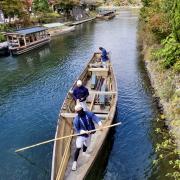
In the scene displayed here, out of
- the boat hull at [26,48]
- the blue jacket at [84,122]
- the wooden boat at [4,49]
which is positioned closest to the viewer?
the blue jacket at [84,122]

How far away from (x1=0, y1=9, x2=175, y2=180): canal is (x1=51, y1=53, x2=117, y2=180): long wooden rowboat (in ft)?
4.64

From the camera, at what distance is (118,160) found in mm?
14859

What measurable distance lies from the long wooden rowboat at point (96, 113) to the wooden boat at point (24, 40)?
1901 centimetres

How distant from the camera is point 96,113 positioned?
57.3 feet

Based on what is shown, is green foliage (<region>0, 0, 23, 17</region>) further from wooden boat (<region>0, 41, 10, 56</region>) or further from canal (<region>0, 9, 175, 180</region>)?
wooden boat (<region>0, 41, 10, 56</region>)

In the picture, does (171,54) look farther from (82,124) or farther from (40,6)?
(40,6)

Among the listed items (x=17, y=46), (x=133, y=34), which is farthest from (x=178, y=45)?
(x=133, y=34)

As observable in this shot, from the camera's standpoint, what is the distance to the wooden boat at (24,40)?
40.5m

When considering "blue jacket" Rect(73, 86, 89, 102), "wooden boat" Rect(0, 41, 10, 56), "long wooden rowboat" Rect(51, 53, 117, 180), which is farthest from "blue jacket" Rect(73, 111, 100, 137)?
"wooden boat" Rect(0, 41, 10, 56)

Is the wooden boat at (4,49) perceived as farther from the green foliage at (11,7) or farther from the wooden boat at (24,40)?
the green foliage at (11,7)

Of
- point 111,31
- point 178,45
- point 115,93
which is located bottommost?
point 111,31

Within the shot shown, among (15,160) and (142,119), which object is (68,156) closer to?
(15,160)

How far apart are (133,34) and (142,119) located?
3661 cm

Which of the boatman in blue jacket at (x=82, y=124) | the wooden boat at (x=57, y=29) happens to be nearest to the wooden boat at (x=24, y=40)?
the wooden boat at (x=57, y=29)
